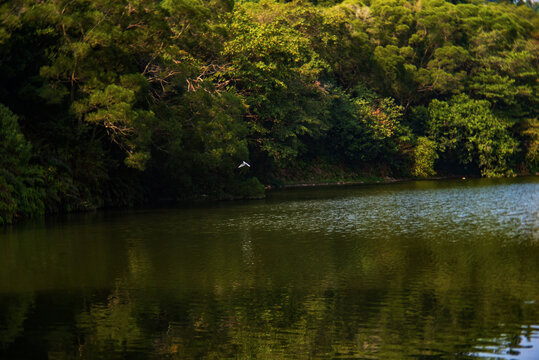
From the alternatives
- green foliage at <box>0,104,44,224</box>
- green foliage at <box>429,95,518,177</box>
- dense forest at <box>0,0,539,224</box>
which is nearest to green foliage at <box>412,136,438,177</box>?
dense forest at <box>0,0,539,224</box>

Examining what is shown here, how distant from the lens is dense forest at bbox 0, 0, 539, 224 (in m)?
35.0

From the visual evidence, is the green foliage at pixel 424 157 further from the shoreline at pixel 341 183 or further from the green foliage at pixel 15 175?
the green foliage at pixel 15 175

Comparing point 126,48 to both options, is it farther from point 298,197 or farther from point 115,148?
point 298,197

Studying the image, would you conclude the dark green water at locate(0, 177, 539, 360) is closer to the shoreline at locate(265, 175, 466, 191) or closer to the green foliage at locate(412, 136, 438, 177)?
the shoreline at locate(265, 175, 466, 191)

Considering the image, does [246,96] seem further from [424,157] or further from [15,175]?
[15,175]

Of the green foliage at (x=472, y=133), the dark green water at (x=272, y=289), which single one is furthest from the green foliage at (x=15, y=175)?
the green foliage at (x=472, y=133)

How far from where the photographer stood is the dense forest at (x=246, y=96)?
3500 cm

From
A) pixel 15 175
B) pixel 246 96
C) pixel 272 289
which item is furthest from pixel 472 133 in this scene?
pixel 272 289

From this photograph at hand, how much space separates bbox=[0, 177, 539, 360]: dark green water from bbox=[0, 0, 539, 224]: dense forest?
6.67m

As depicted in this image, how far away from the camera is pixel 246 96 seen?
185ft

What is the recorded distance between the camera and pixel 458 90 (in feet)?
258

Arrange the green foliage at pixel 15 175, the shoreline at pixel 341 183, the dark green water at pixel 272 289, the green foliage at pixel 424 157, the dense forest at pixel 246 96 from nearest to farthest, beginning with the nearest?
1. the dark green water at pixel 272 289
2. the green foliage at pixel 15 175
3. the dense forest at pixel 246 96
4. the shoreline at pixel 341 183
5. the green foliage at pixel 424 157

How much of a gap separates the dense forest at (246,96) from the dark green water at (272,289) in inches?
263

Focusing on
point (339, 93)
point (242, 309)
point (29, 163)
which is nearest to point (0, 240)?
point (29, 163)
